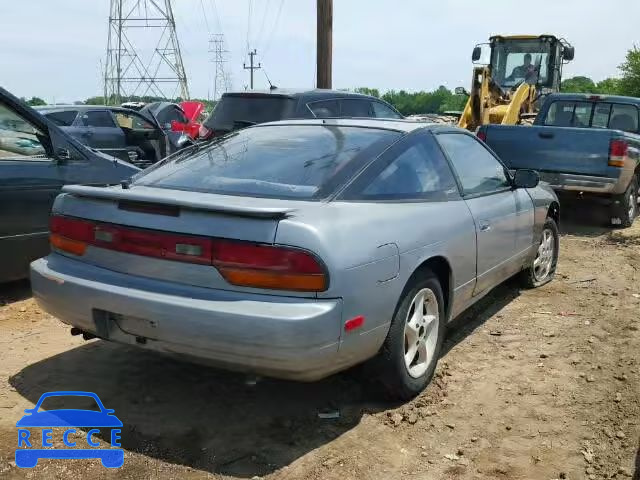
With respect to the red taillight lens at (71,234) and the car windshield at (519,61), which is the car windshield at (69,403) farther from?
the car windshield at (519,61)

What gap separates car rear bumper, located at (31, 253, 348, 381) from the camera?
9.24 feet

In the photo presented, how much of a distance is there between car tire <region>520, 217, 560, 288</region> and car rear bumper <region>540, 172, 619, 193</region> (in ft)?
8.64

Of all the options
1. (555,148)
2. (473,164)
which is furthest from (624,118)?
(473,164)

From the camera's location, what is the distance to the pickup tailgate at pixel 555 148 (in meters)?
8.41

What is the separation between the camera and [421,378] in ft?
12.0

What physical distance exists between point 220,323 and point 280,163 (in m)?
1.17

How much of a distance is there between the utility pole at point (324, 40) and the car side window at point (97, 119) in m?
4.17

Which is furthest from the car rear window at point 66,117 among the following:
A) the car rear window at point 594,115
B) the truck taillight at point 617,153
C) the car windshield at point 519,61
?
the car windshield at point 519,61

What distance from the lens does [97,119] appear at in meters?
12.6

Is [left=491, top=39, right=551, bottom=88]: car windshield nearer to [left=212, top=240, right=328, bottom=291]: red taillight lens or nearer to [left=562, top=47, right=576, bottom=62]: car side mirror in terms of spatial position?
[left=562, top=47, right=576, bottom=62]: car side mirror

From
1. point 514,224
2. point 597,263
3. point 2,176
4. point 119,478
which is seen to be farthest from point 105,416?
point 597,263

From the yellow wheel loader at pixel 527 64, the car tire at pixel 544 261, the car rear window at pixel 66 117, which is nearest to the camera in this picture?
the car tire at pixel 544 261

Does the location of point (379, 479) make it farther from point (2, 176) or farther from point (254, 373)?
point (2, 176)

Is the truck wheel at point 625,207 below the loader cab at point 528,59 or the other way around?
below
